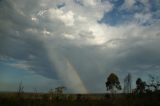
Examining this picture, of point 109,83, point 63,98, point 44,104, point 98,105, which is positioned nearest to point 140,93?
point 98,105

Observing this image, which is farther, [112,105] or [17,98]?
[17,98]

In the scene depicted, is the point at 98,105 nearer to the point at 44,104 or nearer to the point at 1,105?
the point at 44,104

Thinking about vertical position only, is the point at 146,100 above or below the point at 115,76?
below

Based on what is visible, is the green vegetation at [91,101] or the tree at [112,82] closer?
the green vegetation at [91,101]

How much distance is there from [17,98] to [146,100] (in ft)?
43.6

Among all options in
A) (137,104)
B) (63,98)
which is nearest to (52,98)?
(63,98)

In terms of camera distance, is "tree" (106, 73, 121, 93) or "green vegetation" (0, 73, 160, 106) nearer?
"green vegetation" (0, 73, 160, 106)

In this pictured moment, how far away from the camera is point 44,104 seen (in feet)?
76.2

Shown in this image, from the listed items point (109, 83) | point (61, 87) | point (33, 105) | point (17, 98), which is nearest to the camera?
point (33, 105)

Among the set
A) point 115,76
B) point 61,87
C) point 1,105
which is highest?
point 115,76

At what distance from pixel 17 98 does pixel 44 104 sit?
Answer: 5.36 meters

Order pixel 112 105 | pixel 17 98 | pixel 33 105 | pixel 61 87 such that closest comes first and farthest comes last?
pixel 33 105 < pixel 112 105 < pixel 17 98 < pixel 61 87

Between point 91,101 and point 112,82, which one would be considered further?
point 112,82

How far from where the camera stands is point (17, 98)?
27344mm
